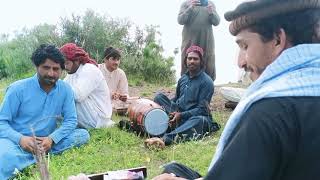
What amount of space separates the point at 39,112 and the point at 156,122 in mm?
1528

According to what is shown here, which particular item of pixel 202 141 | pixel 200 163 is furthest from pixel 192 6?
pixel 200 163

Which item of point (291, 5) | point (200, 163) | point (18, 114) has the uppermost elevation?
point (291, 5)

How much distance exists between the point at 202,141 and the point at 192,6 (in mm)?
3004

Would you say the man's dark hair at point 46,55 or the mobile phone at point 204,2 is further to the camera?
the mobile phone at point 204,2

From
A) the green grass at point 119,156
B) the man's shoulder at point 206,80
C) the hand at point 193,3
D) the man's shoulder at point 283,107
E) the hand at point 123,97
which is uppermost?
the hand at point 193,3

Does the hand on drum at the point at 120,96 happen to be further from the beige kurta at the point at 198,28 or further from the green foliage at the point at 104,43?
the green foliage at the point at 104,43

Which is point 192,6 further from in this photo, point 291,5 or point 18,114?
point 291,5

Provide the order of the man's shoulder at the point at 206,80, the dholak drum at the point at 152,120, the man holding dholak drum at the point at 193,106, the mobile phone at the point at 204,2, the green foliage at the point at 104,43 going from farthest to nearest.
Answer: the green foliage at the point at 104,43 < the mobile phone at the point at 204,2 < the man's shoulder at the point at 206,80 < the dholak drum at the point at 152,120 < the man holding dholak drum at the point at 193,106

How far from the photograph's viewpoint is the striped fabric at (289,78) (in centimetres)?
144

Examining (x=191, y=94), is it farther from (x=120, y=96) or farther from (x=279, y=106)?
(x=279, y=106)

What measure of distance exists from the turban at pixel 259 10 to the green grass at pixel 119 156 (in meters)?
3.18

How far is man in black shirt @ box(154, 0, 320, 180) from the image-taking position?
1.39 metres

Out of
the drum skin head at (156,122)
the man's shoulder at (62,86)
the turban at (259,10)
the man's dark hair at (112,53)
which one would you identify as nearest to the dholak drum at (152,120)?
the drum skin head at (156,122)

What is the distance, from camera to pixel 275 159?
1.40 m
